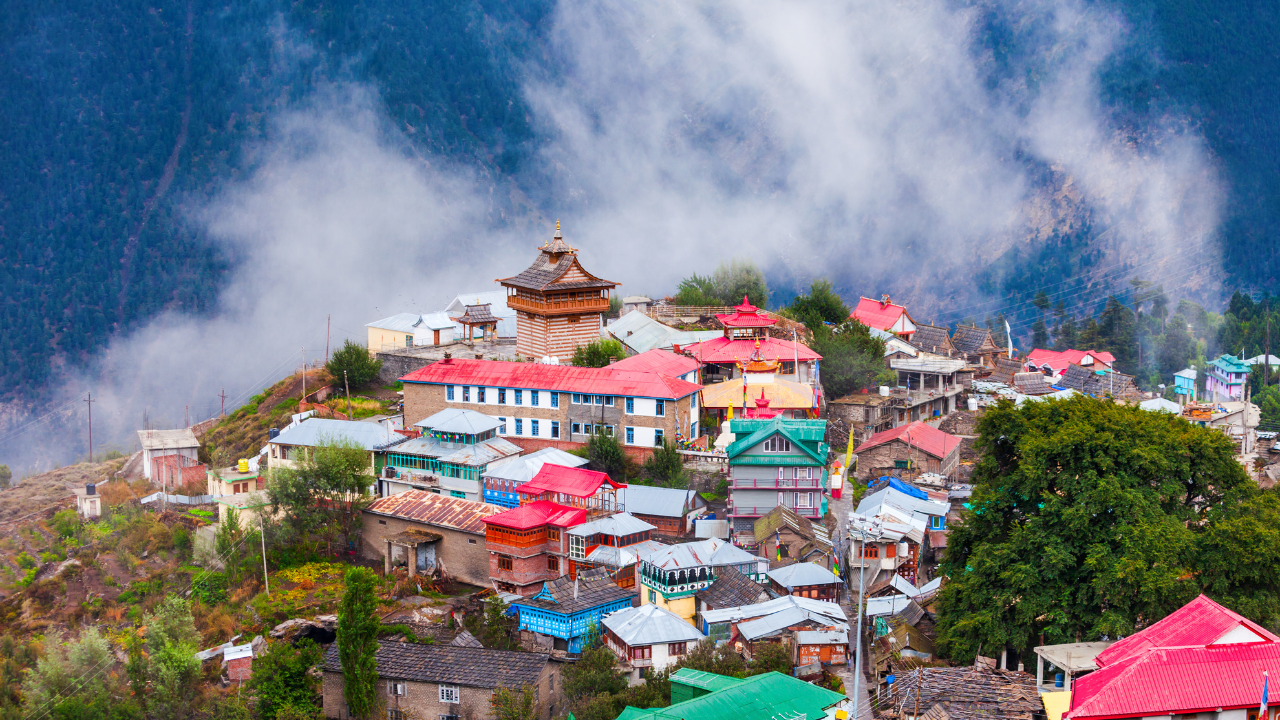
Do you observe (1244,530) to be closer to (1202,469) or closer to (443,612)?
(1202,469)

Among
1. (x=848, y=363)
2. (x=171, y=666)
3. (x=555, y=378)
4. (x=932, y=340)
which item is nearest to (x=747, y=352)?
(x=848, y=363)

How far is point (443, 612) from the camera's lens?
40531mm

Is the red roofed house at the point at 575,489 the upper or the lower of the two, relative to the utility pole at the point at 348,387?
lower

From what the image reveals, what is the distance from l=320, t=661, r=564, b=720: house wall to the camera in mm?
33844

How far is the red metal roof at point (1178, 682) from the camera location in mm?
26328

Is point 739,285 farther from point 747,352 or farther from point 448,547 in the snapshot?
point 448,547

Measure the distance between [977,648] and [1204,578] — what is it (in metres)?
6.63

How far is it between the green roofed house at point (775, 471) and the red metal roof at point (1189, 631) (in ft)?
54.0

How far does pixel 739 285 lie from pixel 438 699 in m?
52.6

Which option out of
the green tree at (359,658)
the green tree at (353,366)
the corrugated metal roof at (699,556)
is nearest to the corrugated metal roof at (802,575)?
the corrugated metal roof at (699,556)

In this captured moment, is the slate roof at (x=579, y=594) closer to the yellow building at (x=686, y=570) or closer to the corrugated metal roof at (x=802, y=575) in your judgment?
the yellow building at (x=686, y=570)

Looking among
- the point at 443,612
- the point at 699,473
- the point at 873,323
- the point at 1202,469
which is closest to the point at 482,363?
the point at 699,473

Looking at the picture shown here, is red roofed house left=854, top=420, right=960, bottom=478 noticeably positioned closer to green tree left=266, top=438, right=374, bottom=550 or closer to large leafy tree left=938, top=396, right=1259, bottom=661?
large leafy tree left=938, top=396, right=1259, bottom=661

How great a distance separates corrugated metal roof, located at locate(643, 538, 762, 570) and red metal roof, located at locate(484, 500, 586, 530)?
3.67 meters
